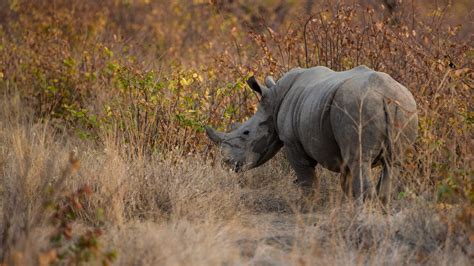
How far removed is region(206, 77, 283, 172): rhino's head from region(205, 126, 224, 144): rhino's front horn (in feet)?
0.29

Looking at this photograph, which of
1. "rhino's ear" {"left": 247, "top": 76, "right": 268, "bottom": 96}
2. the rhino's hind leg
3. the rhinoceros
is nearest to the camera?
the rhinoceros

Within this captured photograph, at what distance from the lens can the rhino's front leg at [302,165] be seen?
7086 millimetres

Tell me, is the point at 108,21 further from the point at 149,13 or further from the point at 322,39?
the point at 322,39

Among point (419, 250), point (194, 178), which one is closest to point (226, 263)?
point (419, 250)

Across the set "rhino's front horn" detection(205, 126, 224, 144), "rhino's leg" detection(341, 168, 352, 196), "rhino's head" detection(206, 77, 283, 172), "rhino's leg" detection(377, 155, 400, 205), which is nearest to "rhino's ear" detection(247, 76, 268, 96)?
"rhino's head" detection(206, 77, 283, 172)

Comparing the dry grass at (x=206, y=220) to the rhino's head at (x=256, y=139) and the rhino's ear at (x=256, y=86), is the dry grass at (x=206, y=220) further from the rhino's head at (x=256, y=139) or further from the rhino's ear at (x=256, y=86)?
the rhino's ear at (x=256, y=86)

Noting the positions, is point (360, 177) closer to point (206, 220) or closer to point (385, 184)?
point (385, 184)

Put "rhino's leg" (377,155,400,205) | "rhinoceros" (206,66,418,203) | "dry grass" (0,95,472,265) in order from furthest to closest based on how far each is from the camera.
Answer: "rhino's leg" (377,155,400,205)
"rhinoceros" (206,66,418,203)
"dry grass" (0,95,472,265)

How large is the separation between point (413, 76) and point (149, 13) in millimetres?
10679

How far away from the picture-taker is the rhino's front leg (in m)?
7.09

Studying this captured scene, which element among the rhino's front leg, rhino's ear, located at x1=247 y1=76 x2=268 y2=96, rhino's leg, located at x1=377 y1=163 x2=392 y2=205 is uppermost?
rhino's ear, located at x1=247 y1=76 x2=268 y2=96

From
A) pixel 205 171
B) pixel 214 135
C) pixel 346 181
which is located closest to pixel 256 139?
pixel 214 135

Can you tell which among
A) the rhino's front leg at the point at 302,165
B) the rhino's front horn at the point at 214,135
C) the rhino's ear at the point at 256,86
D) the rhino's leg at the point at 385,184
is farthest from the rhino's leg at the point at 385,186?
the rhino's front horn at the point at 214,135

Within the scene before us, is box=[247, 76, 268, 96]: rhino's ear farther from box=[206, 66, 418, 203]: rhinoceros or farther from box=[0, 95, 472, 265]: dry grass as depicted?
box=[0, 95, 472, 265]: dry grass
